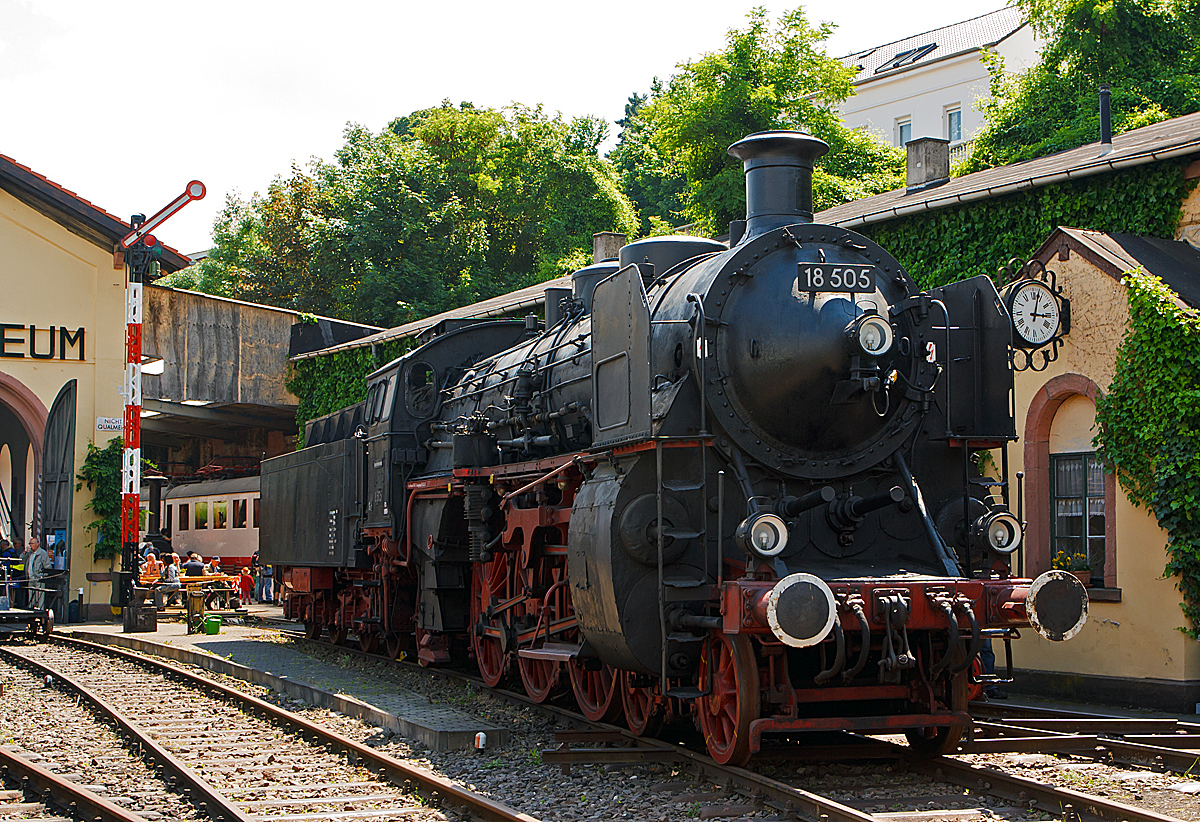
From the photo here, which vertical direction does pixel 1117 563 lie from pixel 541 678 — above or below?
above

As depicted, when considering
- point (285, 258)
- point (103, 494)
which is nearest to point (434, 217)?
point (285, 258)

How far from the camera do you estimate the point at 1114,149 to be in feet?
41.3

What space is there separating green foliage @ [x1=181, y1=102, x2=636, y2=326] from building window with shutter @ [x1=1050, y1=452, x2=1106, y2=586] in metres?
23.3

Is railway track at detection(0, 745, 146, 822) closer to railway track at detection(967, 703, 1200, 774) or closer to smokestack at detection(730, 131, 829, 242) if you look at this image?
railway track at detection(967, 703, 1200, 774)

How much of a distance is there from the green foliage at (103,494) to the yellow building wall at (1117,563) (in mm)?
15649

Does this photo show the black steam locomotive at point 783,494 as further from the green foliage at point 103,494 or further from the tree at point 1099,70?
the tree at point 1099,70

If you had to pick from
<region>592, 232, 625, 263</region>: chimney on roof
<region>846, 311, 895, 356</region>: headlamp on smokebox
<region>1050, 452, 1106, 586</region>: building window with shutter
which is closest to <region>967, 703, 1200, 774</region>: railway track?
<region>1050, 452, 1106, 586</region>: building window with shutter

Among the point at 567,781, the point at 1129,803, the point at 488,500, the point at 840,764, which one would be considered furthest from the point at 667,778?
the point at 488,500

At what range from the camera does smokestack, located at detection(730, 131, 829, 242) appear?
803 cm

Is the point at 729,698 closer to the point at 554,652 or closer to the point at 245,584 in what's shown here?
the point at 554,652

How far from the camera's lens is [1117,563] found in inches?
428

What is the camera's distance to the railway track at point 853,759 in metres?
5.66

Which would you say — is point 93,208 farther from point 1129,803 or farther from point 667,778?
point 1129,803

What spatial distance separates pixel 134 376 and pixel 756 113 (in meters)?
18.2
